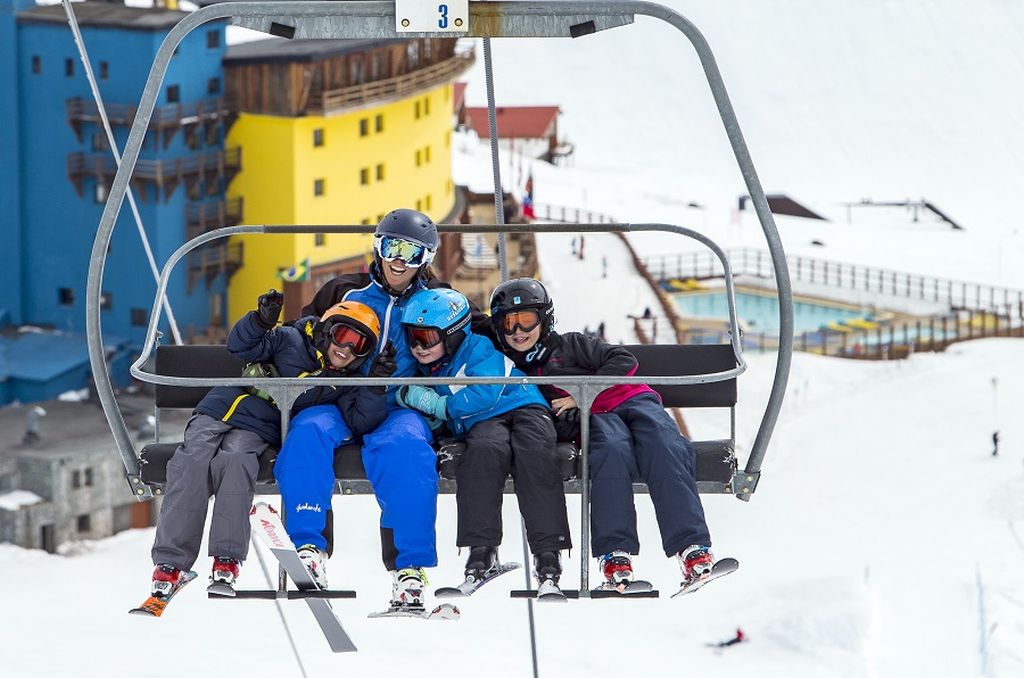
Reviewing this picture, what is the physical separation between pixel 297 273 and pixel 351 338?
26.1m

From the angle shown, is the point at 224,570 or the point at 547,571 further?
the point at 547,571

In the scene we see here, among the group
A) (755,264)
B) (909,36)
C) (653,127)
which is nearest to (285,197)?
(755,264)

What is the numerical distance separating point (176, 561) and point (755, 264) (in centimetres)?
4903

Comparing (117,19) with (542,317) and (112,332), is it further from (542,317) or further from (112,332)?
(542,317)

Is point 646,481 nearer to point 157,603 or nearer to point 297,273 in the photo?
point 157,603

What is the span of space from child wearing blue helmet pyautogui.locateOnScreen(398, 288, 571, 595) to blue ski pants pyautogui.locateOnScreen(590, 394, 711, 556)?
0.45 feet

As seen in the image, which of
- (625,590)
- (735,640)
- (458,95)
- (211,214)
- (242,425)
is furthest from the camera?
(458,95)

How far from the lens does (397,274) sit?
244 inches

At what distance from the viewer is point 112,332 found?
3259 cm

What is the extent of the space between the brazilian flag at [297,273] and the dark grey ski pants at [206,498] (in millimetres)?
25929

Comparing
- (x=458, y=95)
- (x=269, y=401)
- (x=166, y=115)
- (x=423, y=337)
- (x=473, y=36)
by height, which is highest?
(x=458, y=95)

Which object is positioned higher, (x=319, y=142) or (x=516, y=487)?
(x=319, y=142)

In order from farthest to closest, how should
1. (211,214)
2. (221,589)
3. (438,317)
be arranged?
(211,214), (438,317), (221,589)

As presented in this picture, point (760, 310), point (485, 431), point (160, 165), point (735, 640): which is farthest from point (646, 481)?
point (760, 310)
